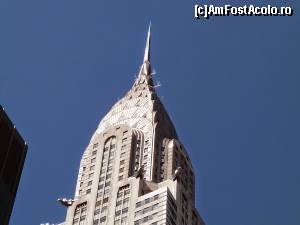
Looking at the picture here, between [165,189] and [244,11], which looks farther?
[165,189]

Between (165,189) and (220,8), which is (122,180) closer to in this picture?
(165,189)

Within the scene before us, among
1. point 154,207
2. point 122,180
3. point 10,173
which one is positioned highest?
point 122,180

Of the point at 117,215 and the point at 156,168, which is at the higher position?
the point at 156,168

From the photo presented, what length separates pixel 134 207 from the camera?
593 ft

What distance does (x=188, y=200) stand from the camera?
7505 inches

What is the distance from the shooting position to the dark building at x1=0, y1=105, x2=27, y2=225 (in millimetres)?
100875

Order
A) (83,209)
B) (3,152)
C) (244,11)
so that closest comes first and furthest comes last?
(3,152)
(244,11)
(83,209)

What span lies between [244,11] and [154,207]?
59.2 metres

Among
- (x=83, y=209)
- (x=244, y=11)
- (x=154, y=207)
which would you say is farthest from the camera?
(x=83, y=209)

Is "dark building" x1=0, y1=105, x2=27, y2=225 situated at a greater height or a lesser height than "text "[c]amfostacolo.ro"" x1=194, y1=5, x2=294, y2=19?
lesser

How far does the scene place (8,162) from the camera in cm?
10556

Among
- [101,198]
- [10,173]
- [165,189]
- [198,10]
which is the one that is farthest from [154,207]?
[10,173]

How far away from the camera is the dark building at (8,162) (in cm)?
10088

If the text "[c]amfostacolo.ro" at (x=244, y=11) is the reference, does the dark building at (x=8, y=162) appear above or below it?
below
